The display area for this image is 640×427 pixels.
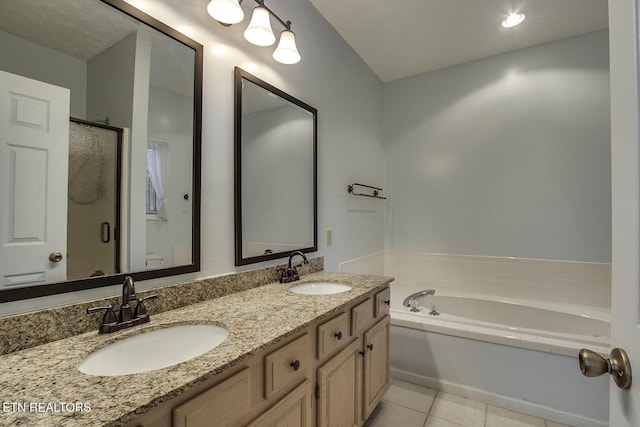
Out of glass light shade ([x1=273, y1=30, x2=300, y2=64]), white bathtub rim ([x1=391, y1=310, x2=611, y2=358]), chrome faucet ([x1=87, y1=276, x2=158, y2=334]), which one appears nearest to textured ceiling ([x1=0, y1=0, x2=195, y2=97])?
glass light shade ([x1=273, y1=30, x2=300, y2=64])

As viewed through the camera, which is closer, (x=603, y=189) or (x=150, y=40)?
(x=150, y=40)

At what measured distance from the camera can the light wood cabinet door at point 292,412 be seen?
2.89ft

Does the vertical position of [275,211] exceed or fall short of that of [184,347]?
it exceeds it

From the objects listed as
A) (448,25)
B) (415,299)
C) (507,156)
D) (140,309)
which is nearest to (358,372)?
(140,309)

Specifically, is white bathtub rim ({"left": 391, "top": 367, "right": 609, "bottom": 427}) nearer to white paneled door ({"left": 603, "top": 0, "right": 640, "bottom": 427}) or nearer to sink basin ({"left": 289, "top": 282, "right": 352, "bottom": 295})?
sink basin ({"left": 289, "top": 282, "right": 352, "bottom": 295})

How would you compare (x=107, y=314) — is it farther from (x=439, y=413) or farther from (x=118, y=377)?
(x=439, y=413)

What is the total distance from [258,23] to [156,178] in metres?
0.87

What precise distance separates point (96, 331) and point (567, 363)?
2.32m

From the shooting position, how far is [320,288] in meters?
1.70

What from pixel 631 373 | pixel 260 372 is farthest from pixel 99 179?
pixel 631 373

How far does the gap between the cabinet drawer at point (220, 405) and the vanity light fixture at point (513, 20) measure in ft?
9.08

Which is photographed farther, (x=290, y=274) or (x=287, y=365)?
(x=290, y=274)

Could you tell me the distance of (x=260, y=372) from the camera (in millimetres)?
867

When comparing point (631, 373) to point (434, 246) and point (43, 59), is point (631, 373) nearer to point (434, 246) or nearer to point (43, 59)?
point (43, 59)
